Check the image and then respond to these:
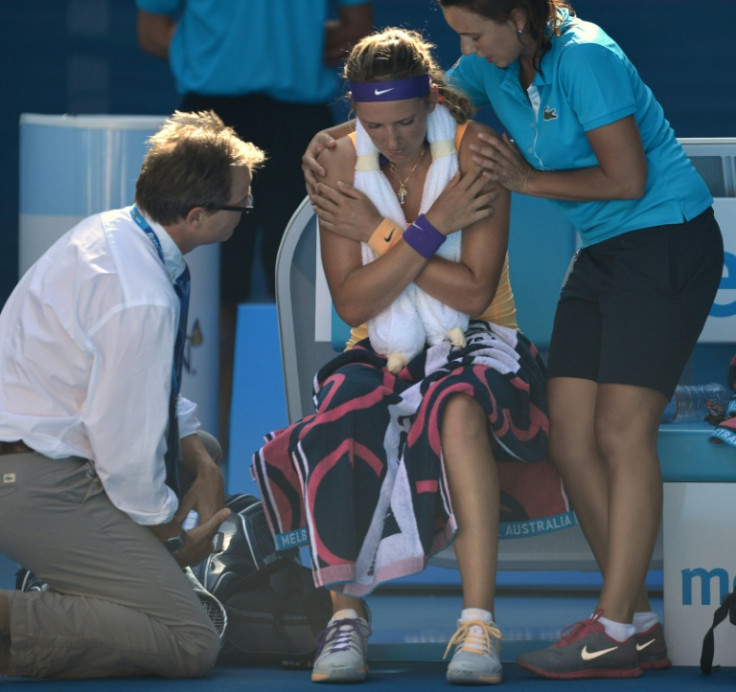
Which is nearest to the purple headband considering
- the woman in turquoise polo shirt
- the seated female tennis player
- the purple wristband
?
the seated female tennis player

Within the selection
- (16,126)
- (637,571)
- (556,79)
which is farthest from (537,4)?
(16,126)

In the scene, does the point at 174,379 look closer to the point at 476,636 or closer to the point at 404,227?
the point at 404,227

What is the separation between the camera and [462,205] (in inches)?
116

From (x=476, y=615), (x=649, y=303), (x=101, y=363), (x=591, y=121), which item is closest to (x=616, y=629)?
(x=476, y=615)

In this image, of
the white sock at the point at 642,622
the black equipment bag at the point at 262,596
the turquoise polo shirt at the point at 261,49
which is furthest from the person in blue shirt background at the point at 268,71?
the white sock at the point at 642,622

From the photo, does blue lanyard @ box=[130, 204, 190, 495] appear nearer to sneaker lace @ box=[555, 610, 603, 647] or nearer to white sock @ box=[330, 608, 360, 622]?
white sock @ box=[330, 608, 360, 622]

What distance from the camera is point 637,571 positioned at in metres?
2.77

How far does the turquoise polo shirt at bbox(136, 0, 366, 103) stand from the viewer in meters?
4.04

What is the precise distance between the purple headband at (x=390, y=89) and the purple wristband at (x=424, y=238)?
0.24m

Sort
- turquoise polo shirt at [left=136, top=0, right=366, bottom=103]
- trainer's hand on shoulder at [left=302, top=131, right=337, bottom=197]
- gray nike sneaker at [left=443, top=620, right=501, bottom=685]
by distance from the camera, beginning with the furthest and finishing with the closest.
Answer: turquoise polo shirt at [left=136, top=0, right=366, bottom=103] < trainer's hand on shoulder at [left=302, top=131, right=337, bottom=197] < gray nike sneaker at [left=443, top=620, right=501, bottom=685]

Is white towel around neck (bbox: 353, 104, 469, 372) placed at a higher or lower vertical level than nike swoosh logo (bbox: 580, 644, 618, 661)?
higher

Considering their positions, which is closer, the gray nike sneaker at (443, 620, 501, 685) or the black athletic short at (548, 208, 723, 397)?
the gray nike sneaker at (443, 620, 501, 685)

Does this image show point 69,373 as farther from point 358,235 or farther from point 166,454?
point 358,235

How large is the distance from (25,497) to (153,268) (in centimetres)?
48
